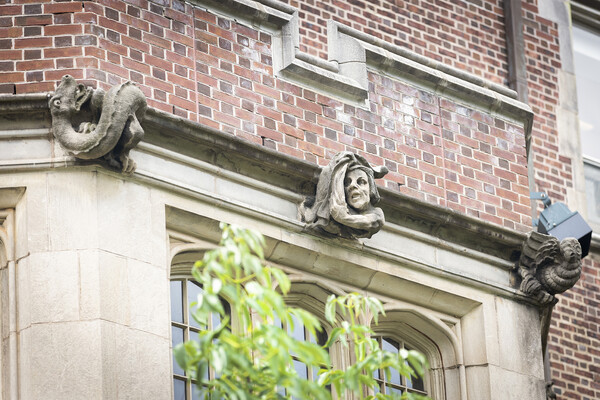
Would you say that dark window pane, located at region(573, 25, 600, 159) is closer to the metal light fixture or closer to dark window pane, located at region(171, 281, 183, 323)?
the metal light fixture

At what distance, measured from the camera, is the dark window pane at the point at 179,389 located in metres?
12.5

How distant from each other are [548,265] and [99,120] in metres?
3.91

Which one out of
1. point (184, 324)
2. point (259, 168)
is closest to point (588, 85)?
point (259, 168)

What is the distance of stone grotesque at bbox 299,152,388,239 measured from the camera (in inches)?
523

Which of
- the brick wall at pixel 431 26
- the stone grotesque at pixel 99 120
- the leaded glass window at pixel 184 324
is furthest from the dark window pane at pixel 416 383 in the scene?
the brick wall at pixel 431 26

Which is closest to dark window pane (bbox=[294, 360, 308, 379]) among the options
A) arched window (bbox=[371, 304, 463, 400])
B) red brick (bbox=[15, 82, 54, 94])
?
arched window (bbox=[371, 304, 463, 400])

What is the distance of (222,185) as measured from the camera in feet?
42.8

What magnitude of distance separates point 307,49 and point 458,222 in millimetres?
2759

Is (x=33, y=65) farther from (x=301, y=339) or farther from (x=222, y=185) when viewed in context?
(x=301, y=339)

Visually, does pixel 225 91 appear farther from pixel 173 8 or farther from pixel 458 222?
pixel 458 222

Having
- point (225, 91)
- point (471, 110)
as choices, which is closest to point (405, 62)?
point (471, 110)

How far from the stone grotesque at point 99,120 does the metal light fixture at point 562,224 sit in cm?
437

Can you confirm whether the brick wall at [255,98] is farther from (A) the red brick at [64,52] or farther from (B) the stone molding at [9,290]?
(B) the stone molding at [9,290]

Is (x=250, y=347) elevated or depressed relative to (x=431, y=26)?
depressed
